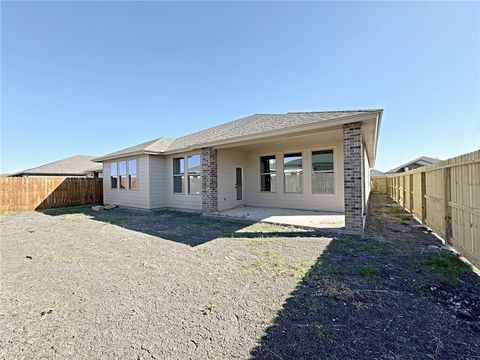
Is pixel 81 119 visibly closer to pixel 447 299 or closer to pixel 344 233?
pixel 344 233

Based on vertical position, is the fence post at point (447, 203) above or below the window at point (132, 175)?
below

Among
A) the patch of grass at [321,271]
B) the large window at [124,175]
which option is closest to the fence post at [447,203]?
the patch of grass at [321,271]

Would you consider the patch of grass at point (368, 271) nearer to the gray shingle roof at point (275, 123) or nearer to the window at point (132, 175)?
the gray shingle roof at point (275, 123)

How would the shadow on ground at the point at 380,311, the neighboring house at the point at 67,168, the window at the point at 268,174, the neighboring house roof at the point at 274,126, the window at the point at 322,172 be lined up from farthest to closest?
the neighboring house at the point at 67,168 < the window at the point at 268,174 < the window at the point at 322,172 < the neighboring house roof at the point at 274,126 < the shadow on ground at the point at 380,311

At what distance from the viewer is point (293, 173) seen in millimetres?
10719

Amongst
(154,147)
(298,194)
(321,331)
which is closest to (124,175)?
(154,147)

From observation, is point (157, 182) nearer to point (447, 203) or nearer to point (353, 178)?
point (353, 178)

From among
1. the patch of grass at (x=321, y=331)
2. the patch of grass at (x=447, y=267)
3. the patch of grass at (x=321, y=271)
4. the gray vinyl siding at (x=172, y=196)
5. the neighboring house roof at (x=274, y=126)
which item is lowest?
the patch of grass at (x=447, y=267)

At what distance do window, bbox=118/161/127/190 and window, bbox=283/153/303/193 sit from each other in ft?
30.1

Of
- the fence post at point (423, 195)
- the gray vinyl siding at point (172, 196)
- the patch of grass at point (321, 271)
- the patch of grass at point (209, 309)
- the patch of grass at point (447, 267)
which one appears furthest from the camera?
the gray vinyl siding at point (172, 196)

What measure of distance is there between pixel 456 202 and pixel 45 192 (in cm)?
1922

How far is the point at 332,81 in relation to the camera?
36.0ft

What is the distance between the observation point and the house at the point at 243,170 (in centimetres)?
911

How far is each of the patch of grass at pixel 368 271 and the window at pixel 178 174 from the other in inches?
356
